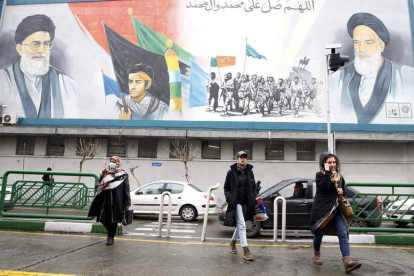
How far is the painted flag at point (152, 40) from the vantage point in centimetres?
2145

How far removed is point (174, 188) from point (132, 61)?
42.2 feet

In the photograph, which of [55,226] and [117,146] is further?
[117,146]

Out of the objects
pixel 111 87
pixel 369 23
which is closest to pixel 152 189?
pixel 111 87

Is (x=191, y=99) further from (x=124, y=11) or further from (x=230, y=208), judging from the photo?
(x=230, y=208)

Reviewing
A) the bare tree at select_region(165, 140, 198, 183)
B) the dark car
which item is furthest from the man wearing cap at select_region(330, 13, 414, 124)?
the dark car

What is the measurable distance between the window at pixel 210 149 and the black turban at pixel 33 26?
14.8m

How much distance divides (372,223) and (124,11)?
71.1 ft

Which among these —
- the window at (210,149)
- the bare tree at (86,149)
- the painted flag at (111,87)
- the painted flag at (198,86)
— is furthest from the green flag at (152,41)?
the bare tree at (86,149)

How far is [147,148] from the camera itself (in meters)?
21.1

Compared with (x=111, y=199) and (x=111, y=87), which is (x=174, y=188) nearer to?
(x=111, y=199)

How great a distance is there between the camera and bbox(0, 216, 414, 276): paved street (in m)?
3.99

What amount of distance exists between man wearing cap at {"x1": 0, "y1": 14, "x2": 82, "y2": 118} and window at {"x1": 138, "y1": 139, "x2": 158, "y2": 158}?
17.3 ft

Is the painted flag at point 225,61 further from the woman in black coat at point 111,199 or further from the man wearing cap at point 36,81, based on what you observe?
the woman in black coat at point 111,199

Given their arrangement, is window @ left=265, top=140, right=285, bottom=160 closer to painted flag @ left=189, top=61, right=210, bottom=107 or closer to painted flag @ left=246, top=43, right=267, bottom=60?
painted flag @ left=189, top=61, right=210, bottom=107
